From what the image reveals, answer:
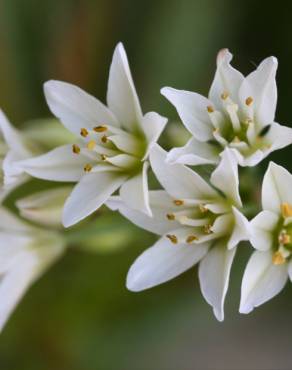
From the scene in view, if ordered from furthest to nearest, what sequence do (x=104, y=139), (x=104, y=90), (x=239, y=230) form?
(x=104, y=90), (x=104, y=139), (x=239, y=230)

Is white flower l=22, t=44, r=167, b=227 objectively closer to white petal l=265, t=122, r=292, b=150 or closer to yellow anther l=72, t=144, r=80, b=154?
yellow anther l=72, t=144, r=80, b=154

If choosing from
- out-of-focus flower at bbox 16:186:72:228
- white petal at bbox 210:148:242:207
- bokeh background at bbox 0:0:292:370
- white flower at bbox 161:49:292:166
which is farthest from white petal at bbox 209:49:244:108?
bokeh background at bbox 0:0:292:370

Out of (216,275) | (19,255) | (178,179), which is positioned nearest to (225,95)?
(178,179)

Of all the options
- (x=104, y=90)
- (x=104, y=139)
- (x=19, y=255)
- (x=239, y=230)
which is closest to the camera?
(x=239, y=230)

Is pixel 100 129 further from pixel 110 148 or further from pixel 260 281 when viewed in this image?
pixel 260 281

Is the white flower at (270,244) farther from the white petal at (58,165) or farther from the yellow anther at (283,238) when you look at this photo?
the white petal at (58,165)

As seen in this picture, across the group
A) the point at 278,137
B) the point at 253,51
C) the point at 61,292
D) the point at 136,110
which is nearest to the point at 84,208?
the point at 136,110
